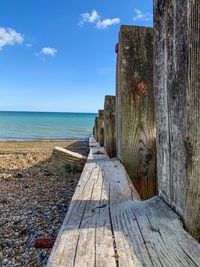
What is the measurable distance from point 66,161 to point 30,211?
5.84 feet

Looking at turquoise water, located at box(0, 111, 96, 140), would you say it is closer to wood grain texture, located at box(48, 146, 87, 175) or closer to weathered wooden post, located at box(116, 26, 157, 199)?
wood grain texture, located at box(48, 146, 87, 175)

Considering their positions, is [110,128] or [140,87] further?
[110,128]

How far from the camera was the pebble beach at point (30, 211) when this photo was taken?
104 inches

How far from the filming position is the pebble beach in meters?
2.63

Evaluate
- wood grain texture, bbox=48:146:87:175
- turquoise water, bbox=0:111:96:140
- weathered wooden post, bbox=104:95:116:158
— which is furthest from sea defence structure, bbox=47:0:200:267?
turquoise water, bbox=0:111:96:140

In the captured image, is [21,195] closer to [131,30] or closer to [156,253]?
[131,30]

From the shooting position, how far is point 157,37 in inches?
63.0

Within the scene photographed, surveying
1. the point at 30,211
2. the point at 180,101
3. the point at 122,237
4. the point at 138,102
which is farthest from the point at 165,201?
the point at 30,211

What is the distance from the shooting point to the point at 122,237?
4.14 ft

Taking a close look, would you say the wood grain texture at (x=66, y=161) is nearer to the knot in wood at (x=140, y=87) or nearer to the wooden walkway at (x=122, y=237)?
the knot in wood at (x=140, y=87)

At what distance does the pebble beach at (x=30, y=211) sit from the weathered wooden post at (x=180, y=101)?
5.15 feet

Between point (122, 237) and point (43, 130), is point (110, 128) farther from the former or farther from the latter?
point (43, 130)

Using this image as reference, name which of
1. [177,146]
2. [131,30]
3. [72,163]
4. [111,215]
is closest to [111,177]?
[111,215]

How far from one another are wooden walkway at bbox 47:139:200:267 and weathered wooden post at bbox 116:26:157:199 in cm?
91
